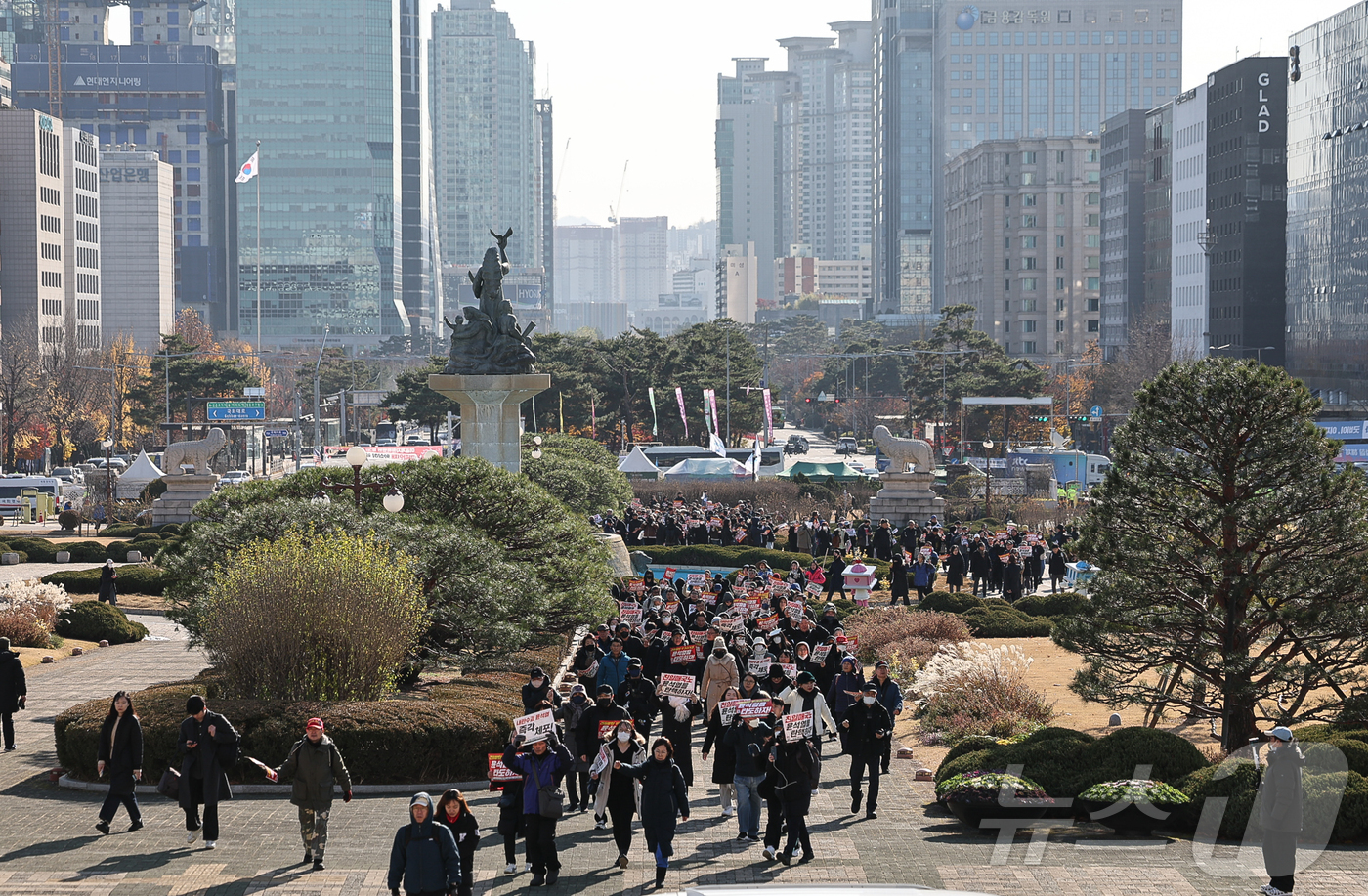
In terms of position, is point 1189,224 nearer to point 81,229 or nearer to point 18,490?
point 18,490

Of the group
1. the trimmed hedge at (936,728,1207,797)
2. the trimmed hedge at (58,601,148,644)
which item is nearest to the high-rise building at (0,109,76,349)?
the trimmed hedge at (58,601,148,644)

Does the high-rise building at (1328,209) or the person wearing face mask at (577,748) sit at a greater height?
the high-rise building at (1328,209)

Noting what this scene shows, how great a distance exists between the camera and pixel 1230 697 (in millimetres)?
18984

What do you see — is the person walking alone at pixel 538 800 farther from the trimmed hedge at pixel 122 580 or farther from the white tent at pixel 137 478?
the white tent at pixel 137 478

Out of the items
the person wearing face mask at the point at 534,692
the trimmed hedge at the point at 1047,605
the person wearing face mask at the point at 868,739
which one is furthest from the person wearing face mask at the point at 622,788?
the trimmed hedge at the point at 1047,605

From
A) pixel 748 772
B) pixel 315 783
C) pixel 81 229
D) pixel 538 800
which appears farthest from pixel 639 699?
pixel 81 229

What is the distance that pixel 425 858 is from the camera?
12.2 metres

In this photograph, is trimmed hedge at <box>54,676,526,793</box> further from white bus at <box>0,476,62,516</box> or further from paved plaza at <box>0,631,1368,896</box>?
white bus at <box>0,476,62,516</box>

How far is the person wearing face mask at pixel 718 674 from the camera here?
19.9 m

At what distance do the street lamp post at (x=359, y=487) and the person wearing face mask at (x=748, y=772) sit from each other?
11.0 metres

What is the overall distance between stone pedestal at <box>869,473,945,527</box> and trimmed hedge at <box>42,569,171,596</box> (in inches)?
1028

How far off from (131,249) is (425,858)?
17847 centimetres

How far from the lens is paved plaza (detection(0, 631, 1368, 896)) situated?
14.0 meters

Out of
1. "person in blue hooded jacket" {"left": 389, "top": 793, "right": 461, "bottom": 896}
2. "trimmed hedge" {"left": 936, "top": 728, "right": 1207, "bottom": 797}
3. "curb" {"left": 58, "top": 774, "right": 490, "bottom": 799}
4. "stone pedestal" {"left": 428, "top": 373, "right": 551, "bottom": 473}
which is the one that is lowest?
"curb" {"left": 58, "top": 774, "right": 490, "bottom": 799}
